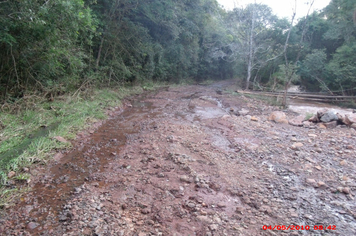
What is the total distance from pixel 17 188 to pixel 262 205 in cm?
328

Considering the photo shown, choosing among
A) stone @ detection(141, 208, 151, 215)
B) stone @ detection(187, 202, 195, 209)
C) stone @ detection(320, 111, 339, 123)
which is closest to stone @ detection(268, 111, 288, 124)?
stone @ detection(320, 111, 339, 123)

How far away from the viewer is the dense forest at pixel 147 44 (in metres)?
4.59

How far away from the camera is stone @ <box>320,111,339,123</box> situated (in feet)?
22.5

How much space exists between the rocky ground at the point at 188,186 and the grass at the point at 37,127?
0.24 meters

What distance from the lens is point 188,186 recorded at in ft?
10.0

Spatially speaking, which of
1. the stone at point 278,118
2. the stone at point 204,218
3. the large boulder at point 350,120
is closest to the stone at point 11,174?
the stone at point 204,218

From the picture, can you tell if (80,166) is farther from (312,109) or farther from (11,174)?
(312,109)

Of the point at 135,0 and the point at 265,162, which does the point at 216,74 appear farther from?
the point at 265,162

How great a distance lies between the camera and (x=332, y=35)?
1381 centimetres

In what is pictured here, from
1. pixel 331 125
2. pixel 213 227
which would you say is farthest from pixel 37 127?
pixel 331 125

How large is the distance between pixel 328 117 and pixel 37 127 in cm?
842

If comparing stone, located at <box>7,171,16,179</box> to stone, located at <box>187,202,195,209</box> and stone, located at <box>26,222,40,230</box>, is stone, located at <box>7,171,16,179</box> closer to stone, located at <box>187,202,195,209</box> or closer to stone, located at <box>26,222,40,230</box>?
stone, located at <box>26,222,40,230</box>

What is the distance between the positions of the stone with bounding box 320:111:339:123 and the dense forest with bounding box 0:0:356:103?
357 cm

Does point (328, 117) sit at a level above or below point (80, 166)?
above
